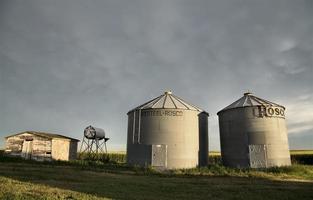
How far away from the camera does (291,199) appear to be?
11062mm

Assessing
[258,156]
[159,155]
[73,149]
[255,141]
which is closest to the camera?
[258,156]

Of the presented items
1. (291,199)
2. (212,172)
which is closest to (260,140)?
(212,172)

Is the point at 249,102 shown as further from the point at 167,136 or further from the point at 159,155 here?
the point at 159,155

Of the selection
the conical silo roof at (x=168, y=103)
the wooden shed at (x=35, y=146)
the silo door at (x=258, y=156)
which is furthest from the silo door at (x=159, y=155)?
the wooden shed at (x=35, y=146)

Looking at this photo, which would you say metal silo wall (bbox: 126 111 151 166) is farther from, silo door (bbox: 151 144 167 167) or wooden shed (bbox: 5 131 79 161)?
wooden shed (bbox: 5 131 79 161)

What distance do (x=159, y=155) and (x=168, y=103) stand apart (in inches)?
197

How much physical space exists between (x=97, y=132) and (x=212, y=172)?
22.2m

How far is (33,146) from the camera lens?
102 feet

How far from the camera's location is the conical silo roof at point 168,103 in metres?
23.9

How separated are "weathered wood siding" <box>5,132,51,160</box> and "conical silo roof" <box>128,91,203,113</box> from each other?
13.5 meters

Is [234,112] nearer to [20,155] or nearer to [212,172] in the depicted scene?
[212,172]

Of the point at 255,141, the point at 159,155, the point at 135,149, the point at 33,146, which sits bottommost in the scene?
the point at 159,155

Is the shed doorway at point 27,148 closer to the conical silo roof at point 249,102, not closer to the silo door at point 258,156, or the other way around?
the conical silo roof at point 249,102

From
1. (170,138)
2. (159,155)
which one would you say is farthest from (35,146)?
(170,138)
